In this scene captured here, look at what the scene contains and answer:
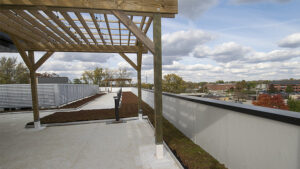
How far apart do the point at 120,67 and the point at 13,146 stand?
140ft

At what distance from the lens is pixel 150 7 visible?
2.41m

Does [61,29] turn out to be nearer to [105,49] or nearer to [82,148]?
[105,49]

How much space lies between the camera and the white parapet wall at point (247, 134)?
1.37 m

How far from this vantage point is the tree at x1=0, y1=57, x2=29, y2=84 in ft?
80.7

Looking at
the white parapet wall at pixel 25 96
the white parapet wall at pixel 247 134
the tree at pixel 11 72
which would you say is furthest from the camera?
the tree at pixel 11 72

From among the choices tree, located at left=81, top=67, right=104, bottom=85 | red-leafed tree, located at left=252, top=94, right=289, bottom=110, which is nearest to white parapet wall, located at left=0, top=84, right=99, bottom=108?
tree, located at left=81, top=67, right=104, bottom=85

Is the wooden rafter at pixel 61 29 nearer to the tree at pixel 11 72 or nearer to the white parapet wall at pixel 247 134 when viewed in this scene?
the white parapet wall at pixel 247 134

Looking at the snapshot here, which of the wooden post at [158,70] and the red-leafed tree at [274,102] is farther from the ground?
the wooden post at [158,70]

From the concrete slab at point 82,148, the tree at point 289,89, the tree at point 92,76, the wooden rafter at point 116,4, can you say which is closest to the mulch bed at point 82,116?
the concrete slab at point 82,148

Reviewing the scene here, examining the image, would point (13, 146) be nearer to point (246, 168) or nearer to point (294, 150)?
point (246, 168)

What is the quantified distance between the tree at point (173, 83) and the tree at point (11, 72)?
31.8m

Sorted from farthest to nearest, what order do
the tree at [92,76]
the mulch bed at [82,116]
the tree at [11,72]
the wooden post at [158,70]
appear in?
the tree at [92,76] < the tree at [11,72] < the mulch bed at [82,116] < the wooden post at [158,70]

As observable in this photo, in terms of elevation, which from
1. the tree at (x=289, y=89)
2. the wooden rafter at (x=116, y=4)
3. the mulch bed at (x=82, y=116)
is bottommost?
the tree at (x=289, y=89)

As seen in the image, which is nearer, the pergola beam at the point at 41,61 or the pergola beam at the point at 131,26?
the pergola beam at the point at 131,26
